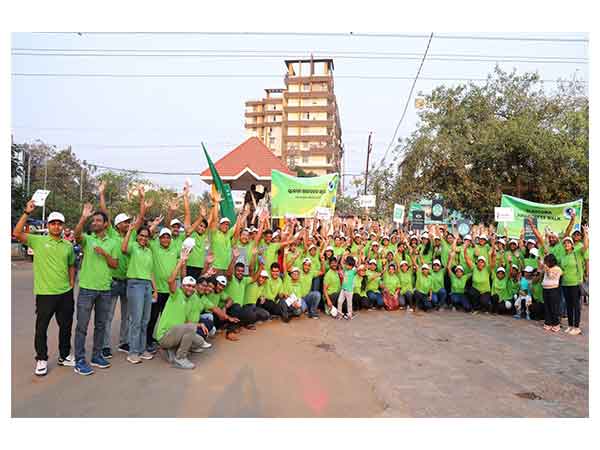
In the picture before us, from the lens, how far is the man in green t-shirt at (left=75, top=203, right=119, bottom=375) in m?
5.02

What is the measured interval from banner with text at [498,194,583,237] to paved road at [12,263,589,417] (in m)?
4.74

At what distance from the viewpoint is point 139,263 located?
536 centimetres

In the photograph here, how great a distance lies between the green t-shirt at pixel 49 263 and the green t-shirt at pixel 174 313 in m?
1.20

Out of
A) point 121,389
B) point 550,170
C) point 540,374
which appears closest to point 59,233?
point 121,389

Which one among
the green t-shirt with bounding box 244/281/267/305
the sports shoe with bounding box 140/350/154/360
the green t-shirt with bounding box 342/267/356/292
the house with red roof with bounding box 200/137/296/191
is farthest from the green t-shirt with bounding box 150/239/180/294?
the house with red roof with bounding box 200/137/296/191

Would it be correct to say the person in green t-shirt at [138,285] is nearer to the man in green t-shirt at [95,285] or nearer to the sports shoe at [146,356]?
the sports shoe at [146,356]

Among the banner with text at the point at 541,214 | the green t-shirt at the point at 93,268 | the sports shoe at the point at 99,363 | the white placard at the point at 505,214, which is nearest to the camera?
the green t-shirt at the point at 93,268

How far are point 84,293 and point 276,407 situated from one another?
2.68 meters

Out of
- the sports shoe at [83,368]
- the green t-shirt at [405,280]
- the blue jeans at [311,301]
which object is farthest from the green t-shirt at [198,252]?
the green t-shirt at [405,280]

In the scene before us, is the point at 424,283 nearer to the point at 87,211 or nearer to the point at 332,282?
the point at 332,282

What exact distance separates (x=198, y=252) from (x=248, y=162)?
38.9 ft

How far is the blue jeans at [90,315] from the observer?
5016 millimetres

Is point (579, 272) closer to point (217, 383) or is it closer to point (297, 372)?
point (297, 372)

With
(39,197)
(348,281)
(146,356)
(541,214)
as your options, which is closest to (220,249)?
(146,356)
